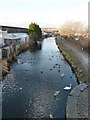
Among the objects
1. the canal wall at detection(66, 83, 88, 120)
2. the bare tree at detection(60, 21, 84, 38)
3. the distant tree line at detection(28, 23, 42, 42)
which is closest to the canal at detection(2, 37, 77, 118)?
the canal wall at detection(66, 83, 88, 120)

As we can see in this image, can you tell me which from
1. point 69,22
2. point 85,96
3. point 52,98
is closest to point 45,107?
point 52,98

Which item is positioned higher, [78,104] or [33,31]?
[33,31]

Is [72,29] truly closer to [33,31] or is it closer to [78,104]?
[33,31]

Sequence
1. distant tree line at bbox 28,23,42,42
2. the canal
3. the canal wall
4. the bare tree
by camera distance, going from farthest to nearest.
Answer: the bare tree, distant tree line at bbox 28,23,42,42, the canal, the canal wall

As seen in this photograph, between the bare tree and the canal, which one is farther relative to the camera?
the bare tree

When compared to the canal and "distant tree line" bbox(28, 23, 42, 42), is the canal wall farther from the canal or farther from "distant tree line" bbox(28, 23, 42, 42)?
"distant tree line" bbox(28, 23, 42, 42)

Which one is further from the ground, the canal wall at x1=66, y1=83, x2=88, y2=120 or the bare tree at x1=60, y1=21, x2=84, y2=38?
the bare tree at x1=60, y1=21, x2=84, y2=38

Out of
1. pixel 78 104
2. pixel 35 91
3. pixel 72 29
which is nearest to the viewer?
pixel 78 104

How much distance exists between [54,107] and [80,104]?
74cm

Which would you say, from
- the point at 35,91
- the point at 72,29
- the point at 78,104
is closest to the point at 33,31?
the point at 72,29

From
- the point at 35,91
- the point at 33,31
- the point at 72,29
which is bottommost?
the point at 35,91

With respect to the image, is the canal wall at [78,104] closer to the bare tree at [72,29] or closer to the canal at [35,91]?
the canal at [35,91]

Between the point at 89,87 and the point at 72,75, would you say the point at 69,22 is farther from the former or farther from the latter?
the point at 89,87

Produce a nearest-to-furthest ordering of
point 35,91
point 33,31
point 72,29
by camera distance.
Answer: point 35,91 < point 33,31 < point 72,29
